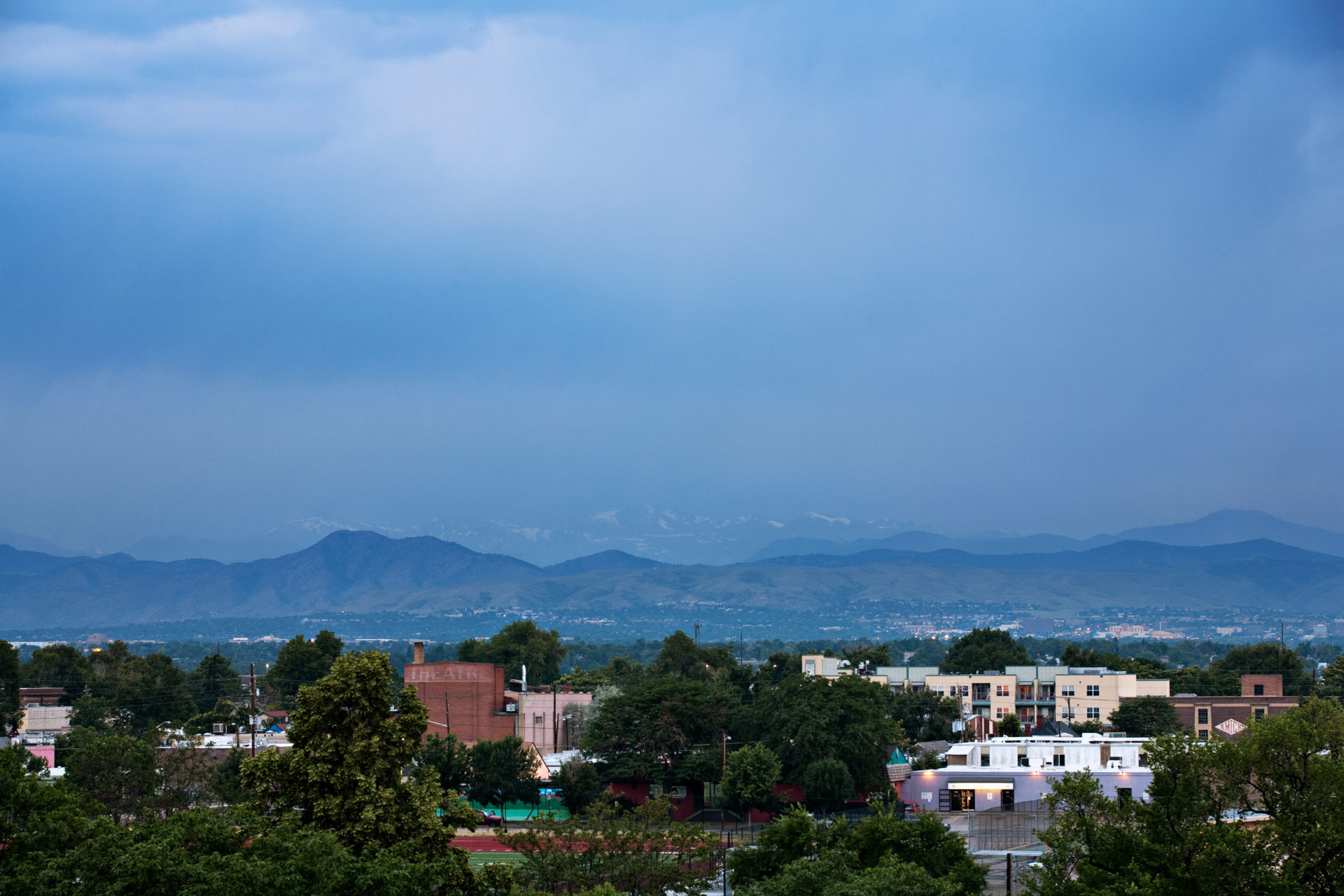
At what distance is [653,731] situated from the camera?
86.5 metres

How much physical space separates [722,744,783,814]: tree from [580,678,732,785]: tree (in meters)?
5.17

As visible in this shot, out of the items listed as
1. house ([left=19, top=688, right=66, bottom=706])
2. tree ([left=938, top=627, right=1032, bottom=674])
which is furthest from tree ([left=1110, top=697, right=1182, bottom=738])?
house ([left=19, top=688, right=66, bottom=706])

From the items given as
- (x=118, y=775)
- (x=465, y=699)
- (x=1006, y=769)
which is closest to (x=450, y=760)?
(x=465, y=699)

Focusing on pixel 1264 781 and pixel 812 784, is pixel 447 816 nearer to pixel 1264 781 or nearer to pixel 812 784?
pixel 1264 781

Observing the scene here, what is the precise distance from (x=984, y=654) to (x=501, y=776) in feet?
307

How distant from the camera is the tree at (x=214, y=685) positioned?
140 meters

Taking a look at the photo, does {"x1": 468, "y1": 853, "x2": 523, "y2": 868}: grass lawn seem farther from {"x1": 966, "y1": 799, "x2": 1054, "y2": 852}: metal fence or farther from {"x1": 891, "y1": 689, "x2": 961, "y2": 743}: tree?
{"x1": 891, "y1": 689, "x2": 961, "y2": 743}: tree

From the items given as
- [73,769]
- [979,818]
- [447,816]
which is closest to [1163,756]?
[447,816]

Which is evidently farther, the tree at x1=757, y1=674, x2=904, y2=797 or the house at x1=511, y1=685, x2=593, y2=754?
the house at x1=511, y1=685, x2=593, y2=754

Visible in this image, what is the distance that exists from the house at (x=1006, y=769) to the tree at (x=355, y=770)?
51.6 meters

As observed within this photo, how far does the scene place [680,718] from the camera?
8781cm

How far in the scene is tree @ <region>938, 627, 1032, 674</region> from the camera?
158 metres

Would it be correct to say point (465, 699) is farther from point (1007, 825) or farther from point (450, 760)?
point (1007, 825)

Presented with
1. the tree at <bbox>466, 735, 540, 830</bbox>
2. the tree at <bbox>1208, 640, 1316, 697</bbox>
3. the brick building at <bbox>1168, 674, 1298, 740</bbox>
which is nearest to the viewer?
the tree at <bbox>466, 735, 540, 830</bbox>
